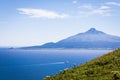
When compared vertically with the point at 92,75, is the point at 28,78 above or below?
below

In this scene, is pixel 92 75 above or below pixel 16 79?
above

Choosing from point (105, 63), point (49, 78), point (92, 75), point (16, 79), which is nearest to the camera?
point (92, 75)

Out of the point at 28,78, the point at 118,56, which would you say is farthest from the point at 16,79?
the point at 118,56

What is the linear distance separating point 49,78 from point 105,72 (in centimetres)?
420

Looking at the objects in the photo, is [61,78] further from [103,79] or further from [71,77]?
[103,79]

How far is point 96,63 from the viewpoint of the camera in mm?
21922

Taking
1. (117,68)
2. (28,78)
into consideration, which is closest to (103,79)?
(117,68)

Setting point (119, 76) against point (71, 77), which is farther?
point (71, 77)

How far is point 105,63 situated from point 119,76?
21.8 ft

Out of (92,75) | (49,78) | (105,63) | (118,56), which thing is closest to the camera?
(92,75)

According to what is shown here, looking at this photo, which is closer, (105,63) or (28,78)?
(105,63)

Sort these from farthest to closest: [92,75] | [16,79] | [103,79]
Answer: [16,79] → [92,75] → [103,79]

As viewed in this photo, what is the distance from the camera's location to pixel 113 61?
68.1 ft

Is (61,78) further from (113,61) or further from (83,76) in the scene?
(113,61)
